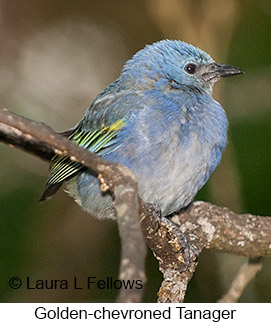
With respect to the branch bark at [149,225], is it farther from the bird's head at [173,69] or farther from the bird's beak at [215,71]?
the bird's beak at [215,71]

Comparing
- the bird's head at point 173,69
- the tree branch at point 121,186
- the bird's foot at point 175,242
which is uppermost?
the bird's head at point 173,69

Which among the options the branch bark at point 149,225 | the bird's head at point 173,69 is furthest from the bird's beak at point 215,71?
the branch bark at point 149,225

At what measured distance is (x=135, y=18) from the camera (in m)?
5.62

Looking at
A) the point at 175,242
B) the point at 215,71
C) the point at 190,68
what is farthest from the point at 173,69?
the point at 175,242

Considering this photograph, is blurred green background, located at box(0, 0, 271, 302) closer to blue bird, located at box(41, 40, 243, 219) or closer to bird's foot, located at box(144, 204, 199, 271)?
blue bird, located at box(41, 40, 243, 219)

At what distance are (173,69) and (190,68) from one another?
0.12m

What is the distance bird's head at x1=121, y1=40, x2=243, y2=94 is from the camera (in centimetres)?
372

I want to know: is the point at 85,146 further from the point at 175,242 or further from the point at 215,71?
the point at 215,71

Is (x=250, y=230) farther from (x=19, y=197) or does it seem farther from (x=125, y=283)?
(x=125, y=283)

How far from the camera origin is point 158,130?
3.38 meters

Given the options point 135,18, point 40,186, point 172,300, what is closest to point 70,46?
point 135,18

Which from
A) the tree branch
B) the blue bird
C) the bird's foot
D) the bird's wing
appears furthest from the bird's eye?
the tree branch

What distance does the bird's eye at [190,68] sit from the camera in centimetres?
379

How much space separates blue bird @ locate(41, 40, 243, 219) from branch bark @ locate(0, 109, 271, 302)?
11.1 inches
